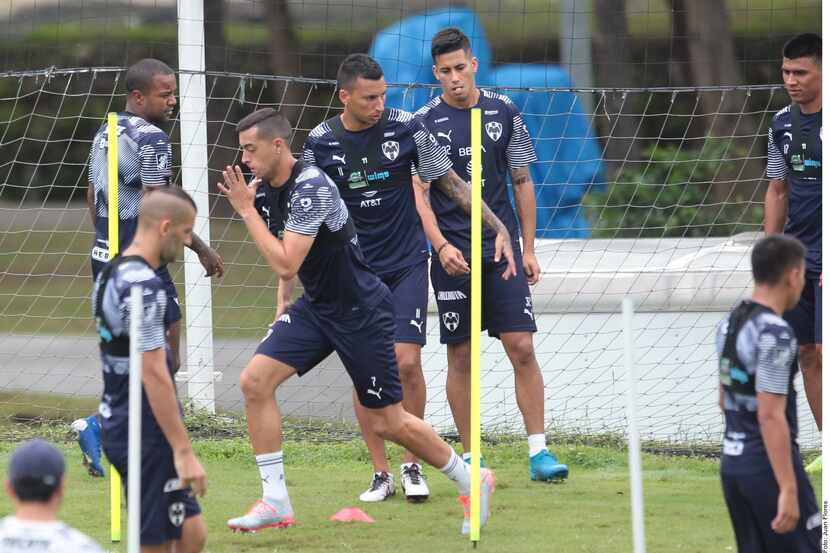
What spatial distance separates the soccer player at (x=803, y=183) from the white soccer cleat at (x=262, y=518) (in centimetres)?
260

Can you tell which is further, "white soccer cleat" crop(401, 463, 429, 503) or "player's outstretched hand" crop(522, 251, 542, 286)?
"player's outstretched hand" crop(522, 251, 542, 286)

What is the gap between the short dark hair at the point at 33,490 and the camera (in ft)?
12.3

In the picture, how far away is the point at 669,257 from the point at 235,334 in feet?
14.3

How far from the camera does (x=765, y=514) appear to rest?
4.68 metres

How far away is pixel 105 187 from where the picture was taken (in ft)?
22.9

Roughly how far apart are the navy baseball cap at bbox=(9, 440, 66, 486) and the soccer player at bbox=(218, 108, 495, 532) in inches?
91.0

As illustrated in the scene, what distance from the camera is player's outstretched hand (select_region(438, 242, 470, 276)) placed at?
22.4ft

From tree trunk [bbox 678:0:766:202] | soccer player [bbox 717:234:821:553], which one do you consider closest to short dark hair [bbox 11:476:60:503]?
soccer player [bbox 717:234:821:553]

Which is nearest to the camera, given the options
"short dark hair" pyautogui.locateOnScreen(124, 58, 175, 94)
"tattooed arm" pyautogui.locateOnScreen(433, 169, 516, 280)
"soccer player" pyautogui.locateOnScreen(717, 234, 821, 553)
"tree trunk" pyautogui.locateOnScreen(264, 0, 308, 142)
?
"soccer player" pyautogui.locateOnScreen(717, 234, 821, 553)

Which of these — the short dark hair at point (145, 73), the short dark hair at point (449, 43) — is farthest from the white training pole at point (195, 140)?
the short dark hair at point (449, 43)

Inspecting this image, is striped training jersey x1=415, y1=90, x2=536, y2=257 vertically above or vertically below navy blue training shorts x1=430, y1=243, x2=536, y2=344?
above

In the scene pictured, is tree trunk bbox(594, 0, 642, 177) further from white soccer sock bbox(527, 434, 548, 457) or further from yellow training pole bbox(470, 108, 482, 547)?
yellow training pole bbox(470, 108, 482, 547)

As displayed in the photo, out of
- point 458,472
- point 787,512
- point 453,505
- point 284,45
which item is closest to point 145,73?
point 458,472

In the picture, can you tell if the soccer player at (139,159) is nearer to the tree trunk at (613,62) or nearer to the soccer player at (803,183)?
the soccer player at (803,183)
